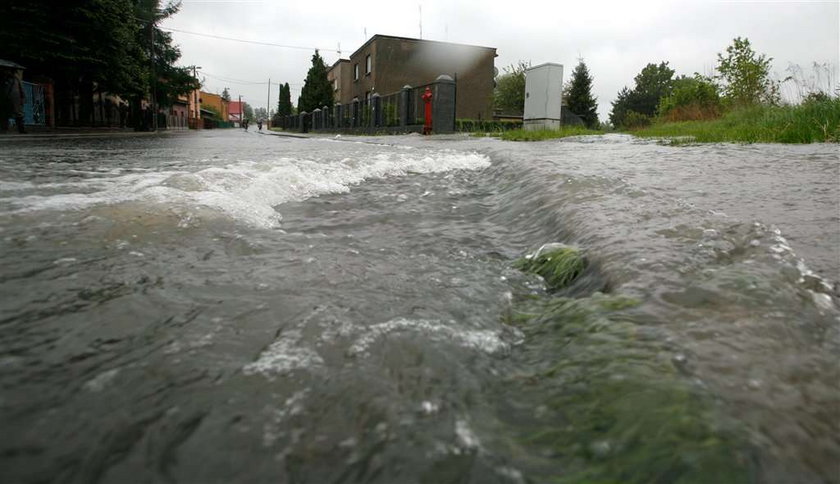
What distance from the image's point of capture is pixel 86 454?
0.90 m

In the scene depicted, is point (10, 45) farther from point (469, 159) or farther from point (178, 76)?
Result: point (178, 76)

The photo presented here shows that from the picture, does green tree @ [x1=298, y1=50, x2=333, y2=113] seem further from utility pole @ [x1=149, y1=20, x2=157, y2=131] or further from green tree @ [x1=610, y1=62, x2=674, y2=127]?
green tree @ [x1=610, y1=62, x2=674, y2=127]

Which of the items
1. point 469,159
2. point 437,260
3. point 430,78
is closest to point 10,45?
point 469,159

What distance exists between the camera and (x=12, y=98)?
42.4ft

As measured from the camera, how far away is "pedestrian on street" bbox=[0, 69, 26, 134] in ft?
41.9

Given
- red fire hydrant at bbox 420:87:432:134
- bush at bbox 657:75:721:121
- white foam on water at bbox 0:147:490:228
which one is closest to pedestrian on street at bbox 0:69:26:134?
red fire hydrant at bbox 420:87:432:134

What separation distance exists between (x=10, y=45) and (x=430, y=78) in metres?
22.1

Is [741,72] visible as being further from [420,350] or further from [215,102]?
[215,102]

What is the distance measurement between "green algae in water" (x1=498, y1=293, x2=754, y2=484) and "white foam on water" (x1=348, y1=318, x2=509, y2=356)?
0.37 feet

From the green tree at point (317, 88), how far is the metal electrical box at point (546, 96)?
31558 millimetres

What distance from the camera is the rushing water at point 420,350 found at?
90cm

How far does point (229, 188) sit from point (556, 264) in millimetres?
2370

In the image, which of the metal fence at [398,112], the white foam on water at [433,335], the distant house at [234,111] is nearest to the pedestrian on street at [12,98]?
the metal fence at [398,112]

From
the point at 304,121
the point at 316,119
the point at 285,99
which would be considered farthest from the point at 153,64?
the point at 285,99
